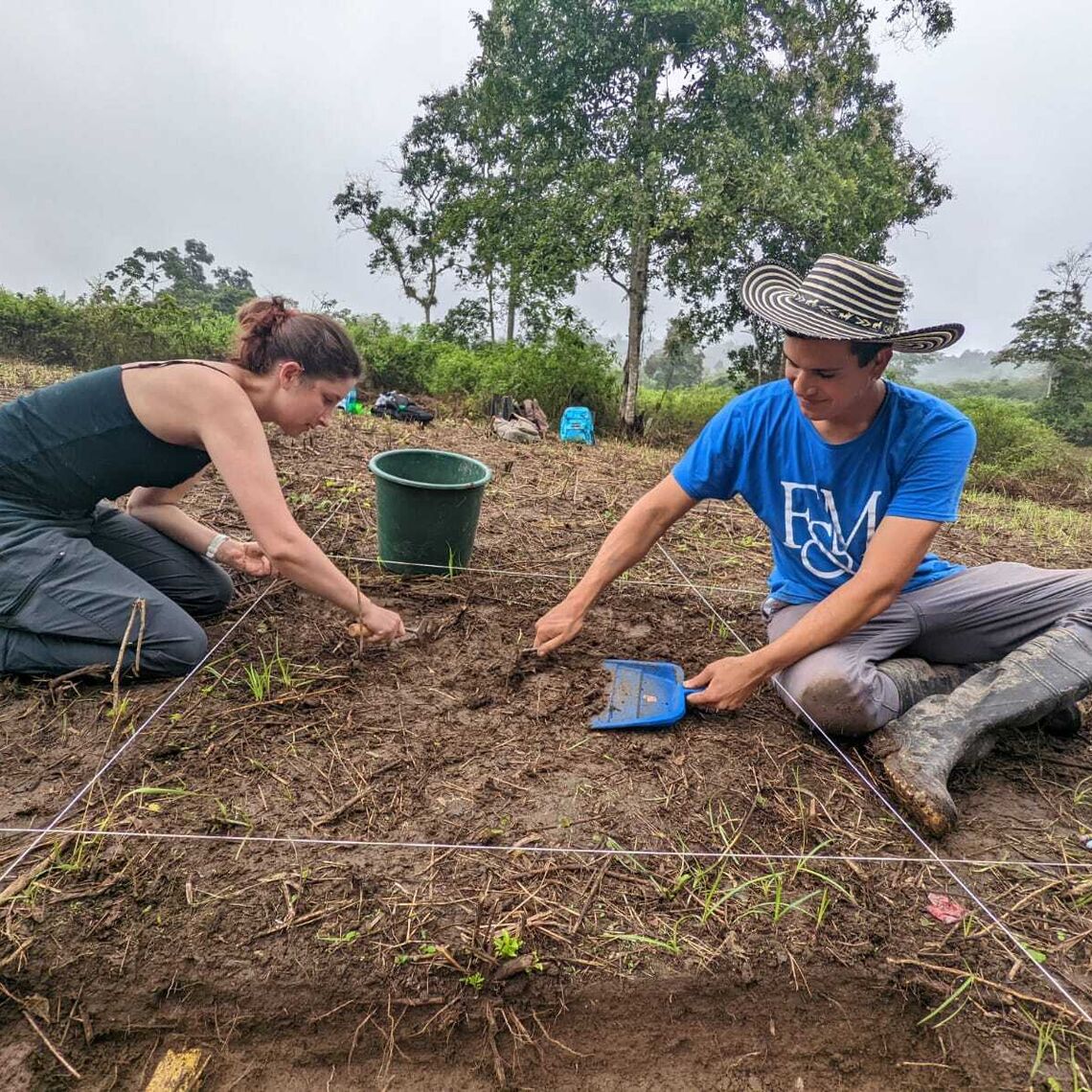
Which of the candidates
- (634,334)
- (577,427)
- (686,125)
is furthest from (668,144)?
(577,427)

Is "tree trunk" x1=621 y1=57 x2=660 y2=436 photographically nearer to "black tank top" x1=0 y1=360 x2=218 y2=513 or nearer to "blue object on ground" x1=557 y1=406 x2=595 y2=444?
"blue object on ground" x1=557 y1=406 x2=595 y2=444

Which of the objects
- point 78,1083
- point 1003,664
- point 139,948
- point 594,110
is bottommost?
point 78,1083

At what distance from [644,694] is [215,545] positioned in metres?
1.54

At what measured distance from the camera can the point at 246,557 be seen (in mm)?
2180

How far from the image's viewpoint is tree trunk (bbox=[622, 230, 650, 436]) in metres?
9.66

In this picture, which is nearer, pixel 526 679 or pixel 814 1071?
pixel 814 1071

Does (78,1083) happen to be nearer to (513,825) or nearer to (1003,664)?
(513,825)

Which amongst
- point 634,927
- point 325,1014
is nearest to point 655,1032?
point 634,927

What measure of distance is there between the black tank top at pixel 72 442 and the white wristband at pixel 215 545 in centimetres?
43

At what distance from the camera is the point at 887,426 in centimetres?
174

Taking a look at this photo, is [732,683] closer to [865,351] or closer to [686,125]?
[865,351]

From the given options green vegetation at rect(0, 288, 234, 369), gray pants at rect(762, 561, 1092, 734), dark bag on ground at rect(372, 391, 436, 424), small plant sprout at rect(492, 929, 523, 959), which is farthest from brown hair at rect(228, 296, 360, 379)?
green vegetation at rect(0, 288, 234, 369)

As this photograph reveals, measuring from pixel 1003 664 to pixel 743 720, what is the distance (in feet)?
2.31

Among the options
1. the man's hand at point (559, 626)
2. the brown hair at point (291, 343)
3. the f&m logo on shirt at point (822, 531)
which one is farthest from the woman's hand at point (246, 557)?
the f&m logo on shirt at point (822, 531)
